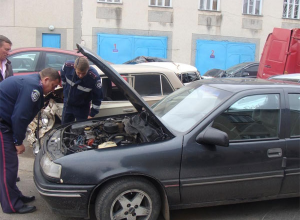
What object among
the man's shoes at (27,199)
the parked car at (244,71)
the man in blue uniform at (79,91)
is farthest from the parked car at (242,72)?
the man's shoes at (27,199)

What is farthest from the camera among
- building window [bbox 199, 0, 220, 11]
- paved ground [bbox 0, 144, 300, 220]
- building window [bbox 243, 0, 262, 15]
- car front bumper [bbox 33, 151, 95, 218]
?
building window [bbox 243, 0, 262, 15]

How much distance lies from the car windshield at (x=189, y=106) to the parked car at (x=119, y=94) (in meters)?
1.25

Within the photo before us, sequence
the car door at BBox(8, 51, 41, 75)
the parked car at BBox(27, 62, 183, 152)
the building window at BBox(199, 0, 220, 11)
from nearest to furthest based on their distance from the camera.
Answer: the parked car at BBox(27, 62, 183, 152)
the car door at BBox(8, 51, 41, 75)
the building window at BBox(199, 0, 220, 11)

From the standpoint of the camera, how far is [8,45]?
4016 millimetres

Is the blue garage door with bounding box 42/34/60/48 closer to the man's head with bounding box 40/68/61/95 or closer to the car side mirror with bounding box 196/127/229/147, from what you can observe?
the man's head with bounding box 40/68/61/95

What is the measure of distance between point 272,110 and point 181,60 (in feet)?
39.5

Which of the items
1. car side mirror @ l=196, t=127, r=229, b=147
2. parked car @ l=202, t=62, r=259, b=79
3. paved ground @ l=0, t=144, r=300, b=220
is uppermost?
parked car @ l=202, t=62, r=259, b=79

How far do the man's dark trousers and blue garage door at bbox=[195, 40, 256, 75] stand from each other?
12880 mm

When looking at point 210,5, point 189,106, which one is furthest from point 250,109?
point 210,5

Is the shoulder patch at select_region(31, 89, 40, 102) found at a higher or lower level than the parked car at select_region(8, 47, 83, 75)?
lower

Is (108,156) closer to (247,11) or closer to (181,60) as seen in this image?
(181,60)

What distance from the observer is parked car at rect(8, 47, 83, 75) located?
20.1 feet

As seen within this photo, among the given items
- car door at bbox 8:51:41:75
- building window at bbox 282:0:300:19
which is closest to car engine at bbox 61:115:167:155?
car door at bbox 8:51:41:75

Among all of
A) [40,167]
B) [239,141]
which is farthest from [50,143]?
[239,141]
